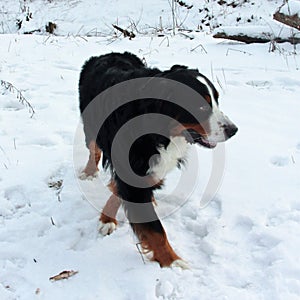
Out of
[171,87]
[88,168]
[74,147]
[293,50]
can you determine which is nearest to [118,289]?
[171,87]

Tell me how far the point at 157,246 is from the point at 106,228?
47 cm

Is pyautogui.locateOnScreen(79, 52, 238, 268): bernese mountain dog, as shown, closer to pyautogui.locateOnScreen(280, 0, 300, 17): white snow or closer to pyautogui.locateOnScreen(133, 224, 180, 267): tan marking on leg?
pyautogui.locateOnScreen(133, 224, 180, 267): tan marking on leg

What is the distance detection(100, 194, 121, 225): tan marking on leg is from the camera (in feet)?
9.16

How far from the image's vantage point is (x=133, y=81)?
8.02 ft

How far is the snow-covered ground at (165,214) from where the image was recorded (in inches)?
88.0

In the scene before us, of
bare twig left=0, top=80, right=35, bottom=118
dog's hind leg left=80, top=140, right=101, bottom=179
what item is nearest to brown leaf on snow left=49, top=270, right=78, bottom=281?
dog's hind leg left=80, top=140, right=101, bottom=179

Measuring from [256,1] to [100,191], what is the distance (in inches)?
532

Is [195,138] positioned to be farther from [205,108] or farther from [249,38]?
[249,38]

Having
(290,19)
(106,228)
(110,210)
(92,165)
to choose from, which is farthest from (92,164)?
(290,19)

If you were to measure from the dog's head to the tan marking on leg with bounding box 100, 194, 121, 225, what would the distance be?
0.74m

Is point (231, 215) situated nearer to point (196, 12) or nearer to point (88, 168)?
point (88, 168)

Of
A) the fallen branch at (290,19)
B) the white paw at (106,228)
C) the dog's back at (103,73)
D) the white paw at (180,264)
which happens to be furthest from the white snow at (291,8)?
the white paw at (180,264)

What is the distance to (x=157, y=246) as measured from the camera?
2391 mm

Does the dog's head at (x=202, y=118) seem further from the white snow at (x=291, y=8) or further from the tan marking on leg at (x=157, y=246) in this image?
the white snow at (x=291, y=8)
